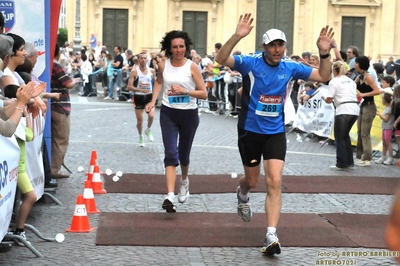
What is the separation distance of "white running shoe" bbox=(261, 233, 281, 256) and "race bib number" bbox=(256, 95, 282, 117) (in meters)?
1.18

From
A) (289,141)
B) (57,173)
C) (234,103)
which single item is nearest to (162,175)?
(57,173)

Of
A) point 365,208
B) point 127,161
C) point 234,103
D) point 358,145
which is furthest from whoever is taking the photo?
point 234,103

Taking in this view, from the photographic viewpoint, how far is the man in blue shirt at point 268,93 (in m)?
7.84

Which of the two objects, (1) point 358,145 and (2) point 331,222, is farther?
(1) point 358,145

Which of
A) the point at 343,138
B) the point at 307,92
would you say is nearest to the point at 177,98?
the point at 343,138

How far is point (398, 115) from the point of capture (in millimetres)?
15211

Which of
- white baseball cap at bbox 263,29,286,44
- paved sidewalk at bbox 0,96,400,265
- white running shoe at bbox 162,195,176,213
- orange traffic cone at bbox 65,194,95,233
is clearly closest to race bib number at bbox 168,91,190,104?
white running shoe at bbox 162,195,176,213

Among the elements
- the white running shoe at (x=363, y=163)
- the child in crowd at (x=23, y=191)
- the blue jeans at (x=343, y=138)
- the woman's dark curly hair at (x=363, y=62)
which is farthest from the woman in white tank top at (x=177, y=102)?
the white running shoe at (x=363, y=163)

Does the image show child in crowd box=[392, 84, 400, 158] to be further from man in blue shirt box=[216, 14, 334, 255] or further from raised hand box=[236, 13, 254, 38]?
raised hand box=[236, 13, 254, 38]

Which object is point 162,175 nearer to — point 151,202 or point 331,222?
point 151,202

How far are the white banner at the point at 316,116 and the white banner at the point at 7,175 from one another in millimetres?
12386

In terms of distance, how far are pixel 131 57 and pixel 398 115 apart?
18902 mm

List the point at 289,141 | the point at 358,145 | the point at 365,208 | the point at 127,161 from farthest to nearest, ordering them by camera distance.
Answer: the point at 289,141 → the point at 358,145 → the point at 127,161 → the point at 365,208

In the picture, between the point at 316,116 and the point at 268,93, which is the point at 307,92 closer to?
the point at 316,116
